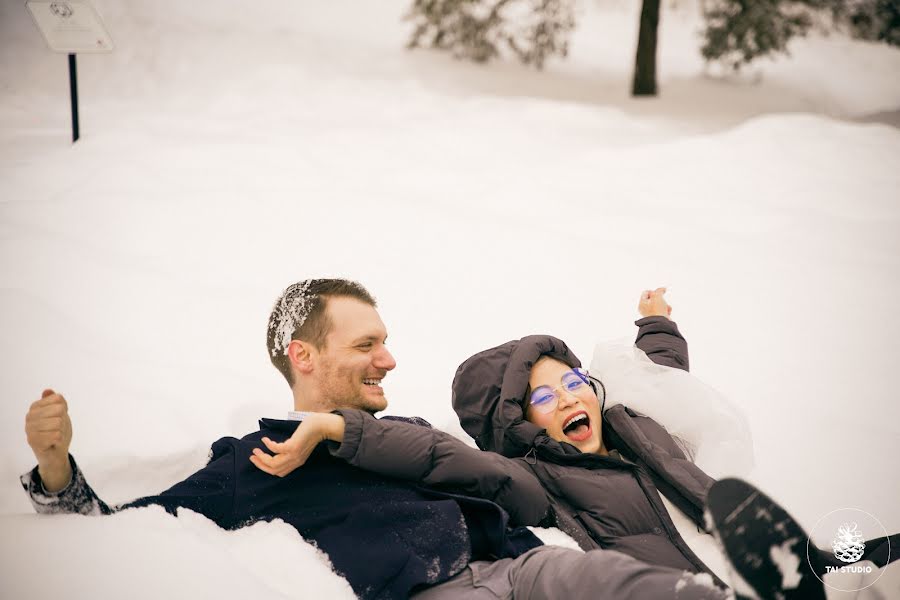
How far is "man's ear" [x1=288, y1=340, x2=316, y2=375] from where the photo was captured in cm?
162

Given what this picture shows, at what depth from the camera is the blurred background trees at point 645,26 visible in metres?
5.76

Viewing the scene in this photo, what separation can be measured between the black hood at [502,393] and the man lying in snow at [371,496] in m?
0.21

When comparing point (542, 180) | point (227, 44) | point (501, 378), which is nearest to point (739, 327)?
point (501, 378)

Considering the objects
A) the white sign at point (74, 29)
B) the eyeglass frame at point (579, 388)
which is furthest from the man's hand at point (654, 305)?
the white sign at point (74, 29)

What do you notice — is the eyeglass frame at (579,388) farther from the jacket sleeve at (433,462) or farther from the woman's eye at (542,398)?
the jacket sleeve at (433,462)

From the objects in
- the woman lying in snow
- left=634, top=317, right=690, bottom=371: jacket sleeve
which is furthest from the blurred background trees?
the woman lying in snow

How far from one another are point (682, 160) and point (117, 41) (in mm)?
4388

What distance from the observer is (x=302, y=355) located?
5.36 ft

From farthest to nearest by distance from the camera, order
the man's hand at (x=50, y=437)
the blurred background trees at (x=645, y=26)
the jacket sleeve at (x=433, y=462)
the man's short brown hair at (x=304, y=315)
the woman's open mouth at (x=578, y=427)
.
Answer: the blurred background trees at (x=645, y=26)
the woman's open mouth at (x=578, y=427)
the man's short brown hair at (x=304, y=315)
the jacket sleeve at (x=433, y=462)
the man's hand at (x=50, y=437)

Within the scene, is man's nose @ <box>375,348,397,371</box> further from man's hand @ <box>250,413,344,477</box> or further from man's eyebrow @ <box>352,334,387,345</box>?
man's hand @ <box>250,413,344,477</box>

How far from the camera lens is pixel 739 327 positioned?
2.75 metres

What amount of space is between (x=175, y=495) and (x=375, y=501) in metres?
0.42

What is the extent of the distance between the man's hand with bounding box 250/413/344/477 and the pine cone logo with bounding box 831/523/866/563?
1.13m

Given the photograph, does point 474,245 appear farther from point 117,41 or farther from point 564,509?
point 117,41
